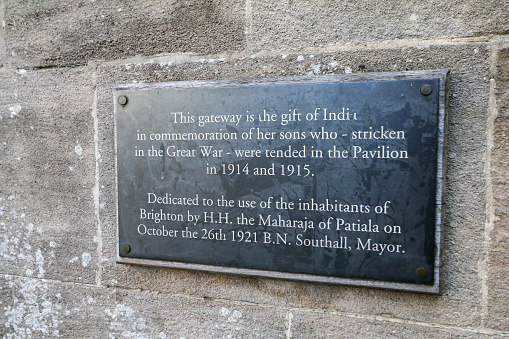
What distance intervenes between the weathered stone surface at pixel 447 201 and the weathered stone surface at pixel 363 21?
0.06 m

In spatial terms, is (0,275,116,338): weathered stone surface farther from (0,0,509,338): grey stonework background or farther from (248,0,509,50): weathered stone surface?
(248,0,509,50): weathered stone surface

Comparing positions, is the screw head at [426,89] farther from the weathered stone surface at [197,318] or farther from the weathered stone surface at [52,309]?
the weathered stone surface at [52,309]

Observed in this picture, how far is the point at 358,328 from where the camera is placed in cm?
137

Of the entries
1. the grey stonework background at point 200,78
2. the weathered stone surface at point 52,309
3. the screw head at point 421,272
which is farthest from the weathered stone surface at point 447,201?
the weathered stone surface at point 52,309

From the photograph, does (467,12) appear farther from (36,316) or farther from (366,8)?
(36,316)

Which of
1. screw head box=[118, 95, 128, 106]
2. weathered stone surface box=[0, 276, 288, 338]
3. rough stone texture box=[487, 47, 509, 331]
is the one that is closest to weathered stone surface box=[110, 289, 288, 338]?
weathered stone surface box=[0, 276, 288, 338]

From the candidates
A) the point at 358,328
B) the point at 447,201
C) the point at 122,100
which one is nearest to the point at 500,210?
the point at 447,201

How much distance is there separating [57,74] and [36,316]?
127 cm

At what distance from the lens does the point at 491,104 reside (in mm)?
1225

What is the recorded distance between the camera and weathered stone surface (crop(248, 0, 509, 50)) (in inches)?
48.9

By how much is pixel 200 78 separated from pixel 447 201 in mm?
1139

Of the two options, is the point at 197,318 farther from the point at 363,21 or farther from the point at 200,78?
the point at 363,21

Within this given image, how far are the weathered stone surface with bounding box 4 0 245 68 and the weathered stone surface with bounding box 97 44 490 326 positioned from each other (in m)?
0.10

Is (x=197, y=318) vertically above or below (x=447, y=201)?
below
